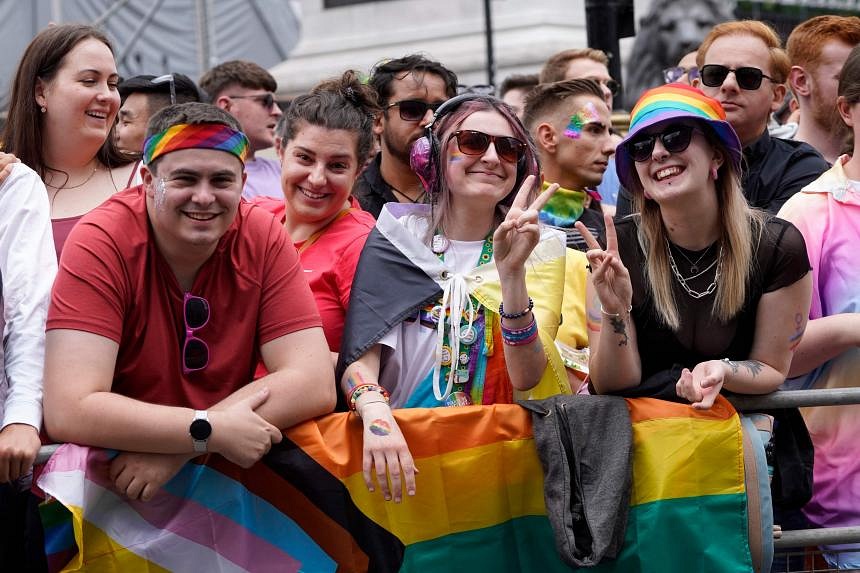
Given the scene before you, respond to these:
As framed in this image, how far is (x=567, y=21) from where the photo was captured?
12008 millimetres

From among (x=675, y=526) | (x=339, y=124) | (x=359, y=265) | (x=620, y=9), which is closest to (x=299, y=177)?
(x=339, y=124)

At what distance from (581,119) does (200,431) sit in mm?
3206

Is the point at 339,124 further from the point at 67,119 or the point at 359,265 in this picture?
the point at 67,119

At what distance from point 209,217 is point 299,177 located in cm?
93

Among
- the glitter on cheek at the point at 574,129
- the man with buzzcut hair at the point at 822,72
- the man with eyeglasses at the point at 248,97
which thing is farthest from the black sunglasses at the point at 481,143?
the man with eyeglasses at the point at 248,97

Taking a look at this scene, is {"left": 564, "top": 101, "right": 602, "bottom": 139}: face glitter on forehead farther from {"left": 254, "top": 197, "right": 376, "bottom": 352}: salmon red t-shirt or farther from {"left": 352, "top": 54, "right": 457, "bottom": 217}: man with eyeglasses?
{"left": 254, "top": 197, "right": 376, "bottom": 352}: salmon red t-shirt

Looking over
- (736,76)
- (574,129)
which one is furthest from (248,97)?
(736,76)

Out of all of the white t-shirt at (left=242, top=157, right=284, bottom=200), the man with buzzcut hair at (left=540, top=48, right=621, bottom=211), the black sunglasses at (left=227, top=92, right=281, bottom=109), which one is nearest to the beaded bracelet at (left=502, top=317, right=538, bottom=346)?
the white t-shirt at (left=242, top=157, right=284, bottom=200)

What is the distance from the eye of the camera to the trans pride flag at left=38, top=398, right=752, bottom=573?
3820mm

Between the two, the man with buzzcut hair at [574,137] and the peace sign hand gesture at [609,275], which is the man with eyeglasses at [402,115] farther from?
the peace sign hand gesture at [609,275]

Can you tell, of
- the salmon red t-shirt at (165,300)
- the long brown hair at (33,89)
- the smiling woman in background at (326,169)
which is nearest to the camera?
the salmon red t-shirt at (165,300)

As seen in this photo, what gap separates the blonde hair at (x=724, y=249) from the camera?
160 inches

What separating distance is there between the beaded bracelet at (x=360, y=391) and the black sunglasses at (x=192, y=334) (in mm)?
467

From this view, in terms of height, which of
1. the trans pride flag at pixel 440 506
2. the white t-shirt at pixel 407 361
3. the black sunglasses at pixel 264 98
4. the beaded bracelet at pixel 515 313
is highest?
the beaded bracelet at pixel 515 313
